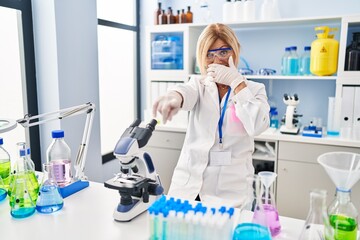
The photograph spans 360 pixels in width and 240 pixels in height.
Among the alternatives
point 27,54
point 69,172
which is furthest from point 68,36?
point 69,172

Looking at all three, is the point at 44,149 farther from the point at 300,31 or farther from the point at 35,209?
the point at 300,31

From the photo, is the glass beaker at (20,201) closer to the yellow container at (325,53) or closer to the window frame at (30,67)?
the window frame at (30,67)

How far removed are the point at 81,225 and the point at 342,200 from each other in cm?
82

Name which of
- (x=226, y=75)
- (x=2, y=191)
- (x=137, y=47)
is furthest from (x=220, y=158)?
(x=137, y=47)

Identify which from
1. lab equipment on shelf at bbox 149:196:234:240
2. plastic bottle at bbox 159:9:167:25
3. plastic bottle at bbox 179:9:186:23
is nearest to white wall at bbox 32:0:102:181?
plastic bottle at bbox 159:9:167:25

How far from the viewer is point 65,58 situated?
2.35 metres

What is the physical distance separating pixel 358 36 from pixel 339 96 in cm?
44

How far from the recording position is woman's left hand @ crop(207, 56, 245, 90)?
150 centimetres

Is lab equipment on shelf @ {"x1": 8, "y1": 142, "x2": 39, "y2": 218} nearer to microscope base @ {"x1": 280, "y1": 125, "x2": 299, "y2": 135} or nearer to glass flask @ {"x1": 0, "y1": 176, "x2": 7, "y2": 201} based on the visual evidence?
glass flask @ {"x1": 0, "y1": 176, "x2": 7, "y2": 201}

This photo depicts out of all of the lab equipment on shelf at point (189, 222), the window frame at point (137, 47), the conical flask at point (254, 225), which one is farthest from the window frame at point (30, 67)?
the conical flask at point (254, 225)

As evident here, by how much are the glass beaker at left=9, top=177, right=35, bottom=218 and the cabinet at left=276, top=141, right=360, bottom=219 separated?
1797 millimetres

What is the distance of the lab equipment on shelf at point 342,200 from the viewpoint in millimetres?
838

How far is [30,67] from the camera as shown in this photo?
2336 millimetres

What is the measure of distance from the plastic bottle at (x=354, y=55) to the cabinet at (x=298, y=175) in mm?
593
